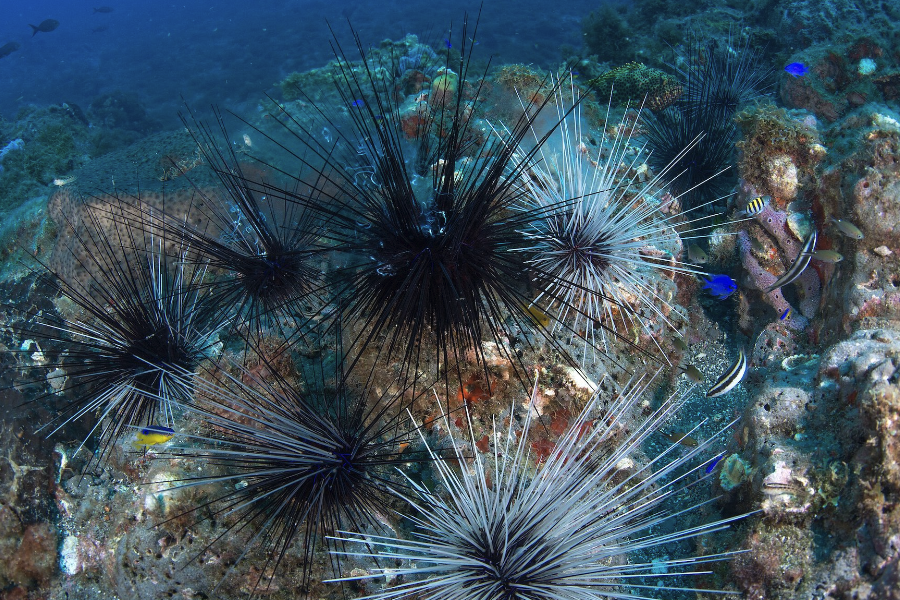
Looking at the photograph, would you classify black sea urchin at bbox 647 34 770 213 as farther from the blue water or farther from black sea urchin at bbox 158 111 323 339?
the blue water

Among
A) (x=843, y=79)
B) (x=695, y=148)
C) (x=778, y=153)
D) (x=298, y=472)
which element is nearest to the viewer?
(x=298, y=472)

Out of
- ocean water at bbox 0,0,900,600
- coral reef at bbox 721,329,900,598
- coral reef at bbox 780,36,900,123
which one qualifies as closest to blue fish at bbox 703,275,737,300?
ocean water at bbox 0,0,900,600

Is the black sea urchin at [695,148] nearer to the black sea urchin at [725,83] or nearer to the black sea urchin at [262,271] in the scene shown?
the black sea urchin at [725,83]

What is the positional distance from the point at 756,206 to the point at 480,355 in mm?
3290

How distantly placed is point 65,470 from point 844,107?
36.8ft

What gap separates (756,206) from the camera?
170 inches

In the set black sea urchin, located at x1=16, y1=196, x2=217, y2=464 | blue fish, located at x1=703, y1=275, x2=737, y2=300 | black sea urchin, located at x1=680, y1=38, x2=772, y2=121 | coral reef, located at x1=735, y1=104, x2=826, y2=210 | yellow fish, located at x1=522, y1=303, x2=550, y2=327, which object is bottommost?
black sea urchin, located at x1=16, y1=196, x2=217, y2=464

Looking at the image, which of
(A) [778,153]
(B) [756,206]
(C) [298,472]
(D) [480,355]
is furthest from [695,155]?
(C) [298,472]

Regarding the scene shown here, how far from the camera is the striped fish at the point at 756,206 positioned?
430 cm

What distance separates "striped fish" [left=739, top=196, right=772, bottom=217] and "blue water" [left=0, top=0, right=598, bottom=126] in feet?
32.8

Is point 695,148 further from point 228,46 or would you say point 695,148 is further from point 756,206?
point 228,46

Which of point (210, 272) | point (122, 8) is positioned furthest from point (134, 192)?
point (122, 8)

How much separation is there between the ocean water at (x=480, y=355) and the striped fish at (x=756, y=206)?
5cm

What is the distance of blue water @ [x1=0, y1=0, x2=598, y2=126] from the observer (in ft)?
59.1
